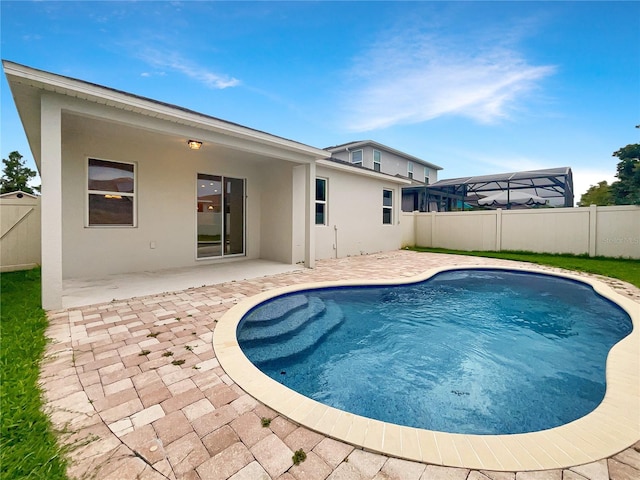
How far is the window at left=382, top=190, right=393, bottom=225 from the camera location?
42.2ft

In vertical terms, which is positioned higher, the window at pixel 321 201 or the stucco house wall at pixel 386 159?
the stucco house wall at pixel 386 159

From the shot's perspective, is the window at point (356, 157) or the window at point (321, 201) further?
the window at point (356, 157)

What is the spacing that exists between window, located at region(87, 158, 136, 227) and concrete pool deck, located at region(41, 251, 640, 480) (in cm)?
393

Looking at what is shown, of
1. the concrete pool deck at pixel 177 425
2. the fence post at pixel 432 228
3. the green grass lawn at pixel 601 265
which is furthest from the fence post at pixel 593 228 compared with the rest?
the concrete pool deck at pixel 177 425

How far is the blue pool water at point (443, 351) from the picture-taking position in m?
2.62

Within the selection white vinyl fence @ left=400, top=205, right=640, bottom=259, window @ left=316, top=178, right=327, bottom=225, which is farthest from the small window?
window @ left=316, top=178, right=327, bottom=225

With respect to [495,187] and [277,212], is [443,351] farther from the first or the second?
[495,187]

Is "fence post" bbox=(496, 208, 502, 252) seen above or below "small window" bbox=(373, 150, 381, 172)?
below

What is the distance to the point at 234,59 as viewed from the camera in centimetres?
1058

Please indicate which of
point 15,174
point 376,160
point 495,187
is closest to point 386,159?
point 376,160

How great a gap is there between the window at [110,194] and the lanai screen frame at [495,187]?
660 inches

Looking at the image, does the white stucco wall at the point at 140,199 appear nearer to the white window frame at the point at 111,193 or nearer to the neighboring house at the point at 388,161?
the white window frame at the point at 111,193

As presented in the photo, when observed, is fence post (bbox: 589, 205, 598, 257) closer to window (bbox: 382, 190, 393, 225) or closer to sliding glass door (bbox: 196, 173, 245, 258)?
window (bbox: 382, 190, 393, 225)

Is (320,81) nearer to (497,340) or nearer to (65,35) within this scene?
(65,35)
